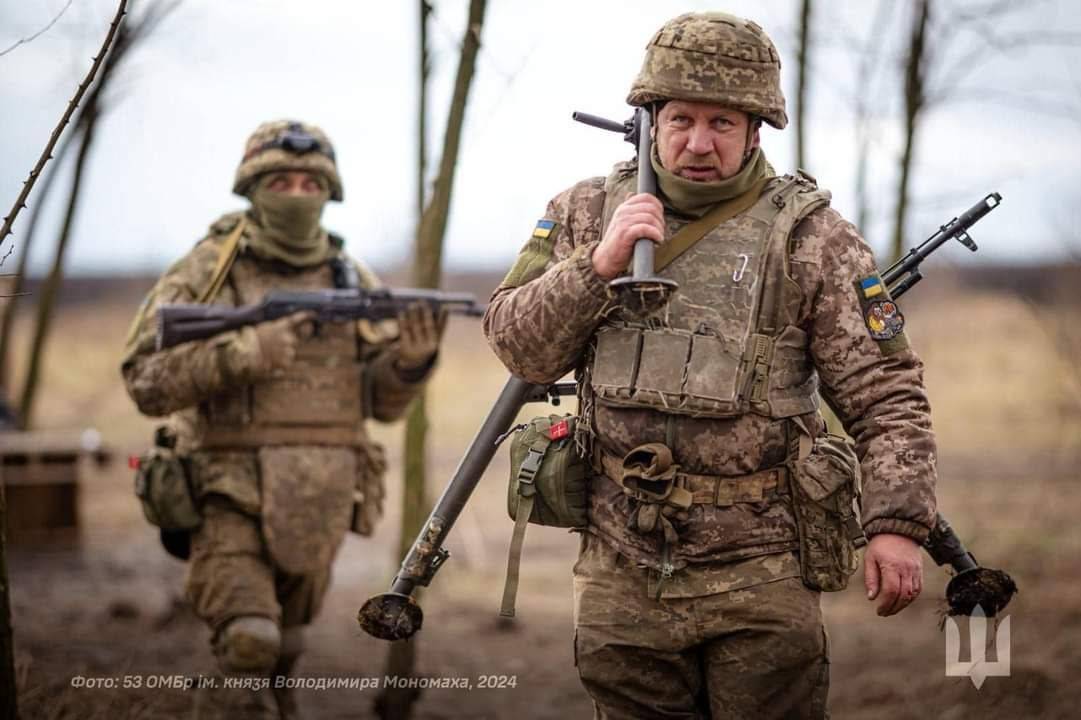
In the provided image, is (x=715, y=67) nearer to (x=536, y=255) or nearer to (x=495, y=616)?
(x=536, y=255)

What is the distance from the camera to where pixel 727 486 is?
3.35 metres

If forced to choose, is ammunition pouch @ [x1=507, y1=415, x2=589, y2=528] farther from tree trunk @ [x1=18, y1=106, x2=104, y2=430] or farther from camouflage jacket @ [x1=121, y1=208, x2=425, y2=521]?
tree trunk @ [x1=18, y1=106, x2=104, y2=430]

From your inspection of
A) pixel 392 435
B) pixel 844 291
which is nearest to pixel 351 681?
pixel 844 291

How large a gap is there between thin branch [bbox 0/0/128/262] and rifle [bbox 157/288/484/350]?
1896 mm

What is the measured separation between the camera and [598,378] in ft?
11.2

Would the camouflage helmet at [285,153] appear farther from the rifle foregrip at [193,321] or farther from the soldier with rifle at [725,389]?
the soldier with rifle at [725,389]

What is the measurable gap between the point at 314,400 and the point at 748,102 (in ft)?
10.2

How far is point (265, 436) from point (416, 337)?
78cm

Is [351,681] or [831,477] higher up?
[831,477]

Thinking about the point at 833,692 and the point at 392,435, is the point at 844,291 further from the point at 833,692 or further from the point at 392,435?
the point at 392,435

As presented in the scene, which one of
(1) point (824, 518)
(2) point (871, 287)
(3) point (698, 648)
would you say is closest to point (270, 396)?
(3) point (698, 648)

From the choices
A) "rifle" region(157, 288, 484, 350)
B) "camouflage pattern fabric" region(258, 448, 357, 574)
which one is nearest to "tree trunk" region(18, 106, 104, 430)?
"rifle" region(157, 288, 484, 350)

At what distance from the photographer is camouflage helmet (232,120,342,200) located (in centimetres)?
594

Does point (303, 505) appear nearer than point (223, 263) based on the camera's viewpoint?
Yes
